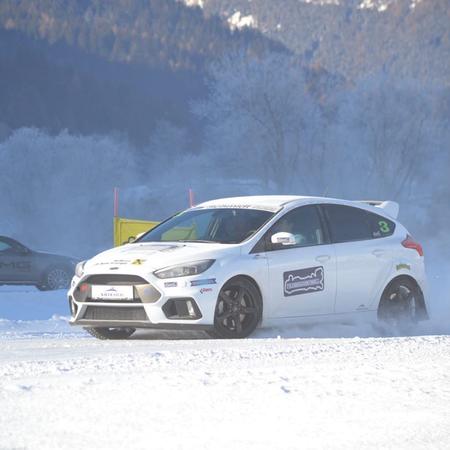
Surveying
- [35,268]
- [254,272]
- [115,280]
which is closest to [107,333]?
[115,280]

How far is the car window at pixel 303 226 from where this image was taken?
36.9ft

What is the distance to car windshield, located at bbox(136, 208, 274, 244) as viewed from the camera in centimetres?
1102

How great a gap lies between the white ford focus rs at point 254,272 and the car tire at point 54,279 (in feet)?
46.5

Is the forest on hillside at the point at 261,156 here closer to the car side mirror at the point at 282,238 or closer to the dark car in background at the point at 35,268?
the dark car in background at the point at 35,268

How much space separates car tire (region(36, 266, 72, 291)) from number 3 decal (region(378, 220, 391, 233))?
14.6 metres

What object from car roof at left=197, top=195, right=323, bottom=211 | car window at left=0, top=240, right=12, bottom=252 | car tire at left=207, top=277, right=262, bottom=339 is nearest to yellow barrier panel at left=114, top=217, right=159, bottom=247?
car roof at left=197, top=195, right=323, bottom=211

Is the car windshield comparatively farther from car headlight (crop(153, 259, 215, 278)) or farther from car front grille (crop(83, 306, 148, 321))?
car front grille (crop(83, 306, 148, 321))

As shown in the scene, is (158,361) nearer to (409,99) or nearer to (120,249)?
(120,249)

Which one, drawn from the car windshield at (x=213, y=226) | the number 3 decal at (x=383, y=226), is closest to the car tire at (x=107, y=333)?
the car windshield at (x=213, y=226)

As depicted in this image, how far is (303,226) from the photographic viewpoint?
Answer: 11.4 metres

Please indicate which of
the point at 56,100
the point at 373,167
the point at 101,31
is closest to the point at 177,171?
the point at 373,167

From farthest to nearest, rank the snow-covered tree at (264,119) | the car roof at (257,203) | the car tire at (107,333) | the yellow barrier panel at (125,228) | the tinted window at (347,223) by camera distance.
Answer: the snow-covered tree at (264,119), the yellow barrier panel at (125,228), the tinted window at (347,223), the car roof at (257,203), the car tire at (107,333)

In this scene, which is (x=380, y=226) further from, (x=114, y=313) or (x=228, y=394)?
(x=228, y=394)

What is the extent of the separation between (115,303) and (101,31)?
6707 inches
